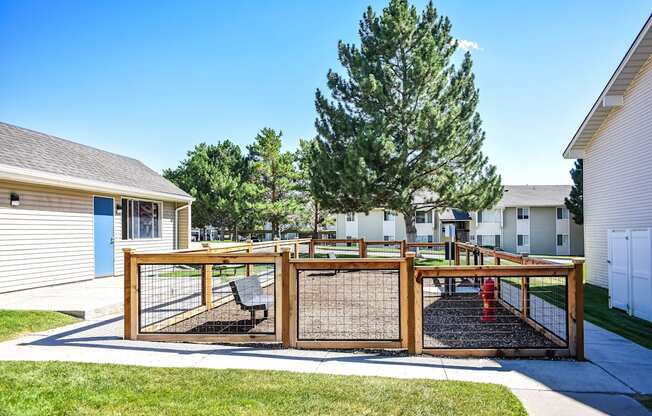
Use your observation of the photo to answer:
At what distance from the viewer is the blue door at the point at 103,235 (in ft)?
39.7

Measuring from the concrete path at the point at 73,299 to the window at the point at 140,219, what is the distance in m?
3.14

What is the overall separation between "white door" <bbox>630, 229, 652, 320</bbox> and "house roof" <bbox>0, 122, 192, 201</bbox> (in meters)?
12.6

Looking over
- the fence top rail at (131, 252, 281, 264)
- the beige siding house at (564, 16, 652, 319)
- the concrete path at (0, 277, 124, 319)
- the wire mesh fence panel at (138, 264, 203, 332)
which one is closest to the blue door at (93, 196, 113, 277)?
the concrete path at (0, 277, 124, 319)

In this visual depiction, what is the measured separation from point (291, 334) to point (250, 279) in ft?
6.27

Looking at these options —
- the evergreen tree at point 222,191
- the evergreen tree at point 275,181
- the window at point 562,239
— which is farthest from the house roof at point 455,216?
the evergreen tree at point 222,191

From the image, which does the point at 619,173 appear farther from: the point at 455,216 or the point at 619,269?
the point at 455,216

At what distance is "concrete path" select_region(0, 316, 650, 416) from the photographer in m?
3.62

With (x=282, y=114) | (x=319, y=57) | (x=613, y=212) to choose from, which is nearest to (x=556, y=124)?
(x=613, y=212)

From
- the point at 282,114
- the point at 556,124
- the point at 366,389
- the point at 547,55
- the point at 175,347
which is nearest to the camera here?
the point at 366,389

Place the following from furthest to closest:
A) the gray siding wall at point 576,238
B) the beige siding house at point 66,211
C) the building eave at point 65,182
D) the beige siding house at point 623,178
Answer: the gray siding wall at point 576,238, the beige siding house at point 66,211, the building eave at point 65,182, the beige siding house at point 623,178

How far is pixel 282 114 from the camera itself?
→ 89.7ft

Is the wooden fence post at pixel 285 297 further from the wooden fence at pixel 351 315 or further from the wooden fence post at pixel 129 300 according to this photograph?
the wooden fence post at pixel 129 300

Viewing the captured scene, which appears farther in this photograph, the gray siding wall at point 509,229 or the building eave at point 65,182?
the gray siding wall at point 509,229

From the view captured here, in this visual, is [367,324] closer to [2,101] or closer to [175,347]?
[175,347]
